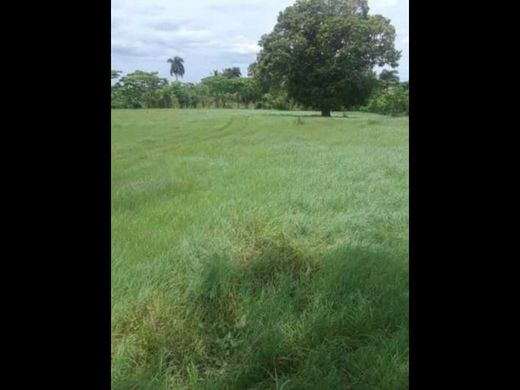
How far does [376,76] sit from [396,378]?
1152 millimetres

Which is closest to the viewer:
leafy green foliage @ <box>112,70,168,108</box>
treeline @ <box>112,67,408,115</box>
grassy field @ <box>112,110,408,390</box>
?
grassy field @ <box>112,110,408,390</box>

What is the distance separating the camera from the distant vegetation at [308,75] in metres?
1.80

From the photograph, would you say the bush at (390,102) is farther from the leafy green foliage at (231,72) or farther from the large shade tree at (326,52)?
the leafy green foliage at (231,72)

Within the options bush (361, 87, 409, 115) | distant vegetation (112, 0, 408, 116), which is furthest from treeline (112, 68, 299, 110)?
bush (361, 87, 409, 115)

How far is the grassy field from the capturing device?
150 cm

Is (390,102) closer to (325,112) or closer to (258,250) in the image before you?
(325,112)

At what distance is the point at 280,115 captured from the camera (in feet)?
6.43

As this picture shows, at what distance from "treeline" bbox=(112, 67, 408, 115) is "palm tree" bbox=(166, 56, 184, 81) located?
0.14 ft

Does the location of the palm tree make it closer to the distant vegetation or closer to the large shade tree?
the distant vegetation

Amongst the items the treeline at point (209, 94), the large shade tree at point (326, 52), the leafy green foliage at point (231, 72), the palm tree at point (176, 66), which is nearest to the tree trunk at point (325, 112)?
the large shade tree at point (326, 52)

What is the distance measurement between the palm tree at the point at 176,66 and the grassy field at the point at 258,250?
173 millimetres

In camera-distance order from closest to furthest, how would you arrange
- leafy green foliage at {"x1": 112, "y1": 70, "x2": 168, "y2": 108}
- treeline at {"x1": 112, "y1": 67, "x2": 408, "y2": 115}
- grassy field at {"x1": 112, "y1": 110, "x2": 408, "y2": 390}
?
grassy field at {"x1": 112, "y1": 110, "x2": 408, "y2": 390} → leafy green foliage at {"x1": 112, "y1": 70, "x2": 168, "y2": 108} → treeline at {"x1": 112, "y1": 67, "x2": 408, "y2": 115}
